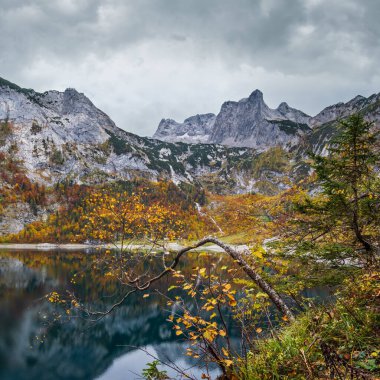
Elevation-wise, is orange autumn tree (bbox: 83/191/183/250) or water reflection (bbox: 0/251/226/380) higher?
orange autumn tree (bbox: 83/191/183/250)

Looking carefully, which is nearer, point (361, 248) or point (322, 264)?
point (361, 248)

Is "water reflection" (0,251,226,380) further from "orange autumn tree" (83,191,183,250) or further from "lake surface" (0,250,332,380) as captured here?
"orange autumn tree" (83,191,183,250)

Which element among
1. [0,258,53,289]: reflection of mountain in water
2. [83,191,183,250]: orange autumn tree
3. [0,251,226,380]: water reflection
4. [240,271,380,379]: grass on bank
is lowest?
[0,251,226,380]: water reflection

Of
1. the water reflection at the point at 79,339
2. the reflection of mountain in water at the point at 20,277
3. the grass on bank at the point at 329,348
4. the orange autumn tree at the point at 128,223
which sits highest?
the orange autumn tree at the point at 128,223

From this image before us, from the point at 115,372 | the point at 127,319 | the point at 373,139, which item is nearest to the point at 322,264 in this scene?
the point at 373,139

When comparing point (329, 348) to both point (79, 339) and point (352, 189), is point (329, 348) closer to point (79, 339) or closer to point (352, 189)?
point (352, 189)

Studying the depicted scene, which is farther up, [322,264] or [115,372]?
[322,264]

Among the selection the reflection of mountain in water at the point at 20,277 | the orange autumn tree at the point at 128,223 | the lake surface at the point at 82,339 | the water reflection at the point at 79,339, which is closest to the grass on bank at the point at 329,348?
the orange autumn tree at the point at 128,223

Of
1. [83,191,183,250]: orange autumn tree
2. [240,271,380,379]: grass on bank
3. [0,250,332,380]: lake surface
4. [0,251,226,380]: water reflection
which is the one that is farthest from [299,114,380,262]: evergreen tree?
[0,251,226,380]: water reflection

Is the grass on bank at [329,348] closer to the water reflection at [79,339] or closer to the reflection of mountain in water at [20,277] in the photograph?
the water reflection at [79,339]

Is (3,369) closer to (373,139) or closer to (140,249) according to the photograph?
(140,249)

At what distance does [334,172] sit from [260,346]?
19.6ft

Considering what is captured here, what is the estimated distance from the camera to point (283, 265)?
36.6 feet

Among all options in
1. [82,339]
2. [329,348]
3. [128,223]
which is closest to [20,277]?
[82,339]
